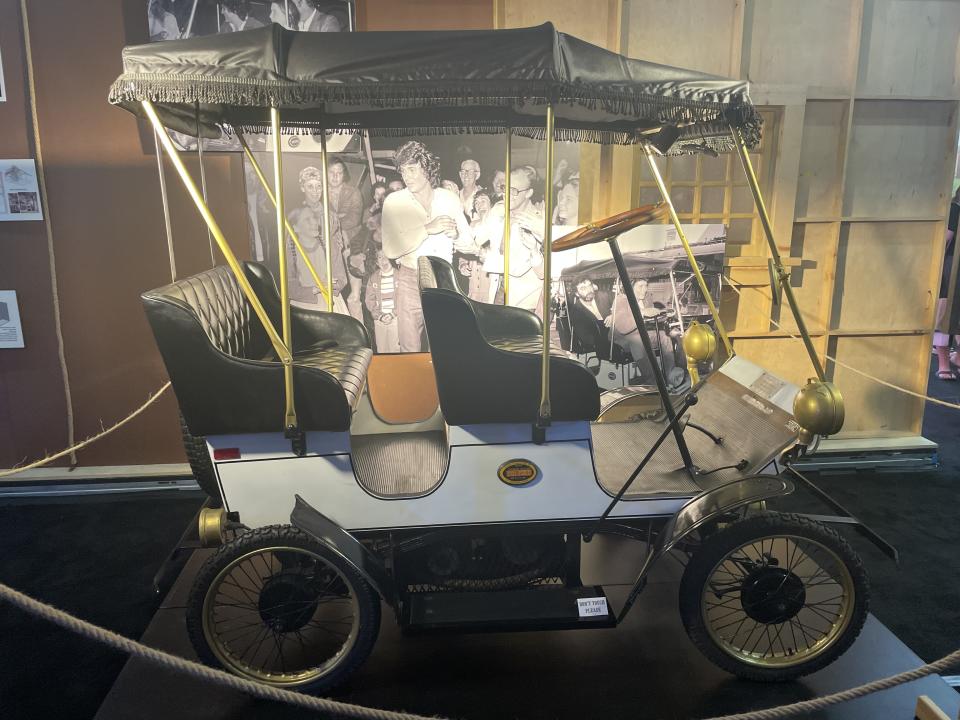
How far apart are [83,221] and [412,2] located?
222 centimetres

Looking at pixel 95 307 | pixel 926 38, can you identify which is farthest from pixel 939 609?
pixel 95 307

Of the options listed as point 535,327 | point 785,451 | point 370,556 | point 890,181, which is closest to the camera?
point 370,556

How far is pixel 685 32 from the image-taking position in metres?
3.91

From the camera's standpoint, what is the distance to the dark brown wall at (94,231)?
3.67 metres

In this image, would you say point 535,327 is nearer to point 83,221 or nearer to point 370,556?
point 370,556

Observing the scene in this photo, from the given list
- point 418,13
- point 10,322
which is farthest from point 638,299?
point 10,322

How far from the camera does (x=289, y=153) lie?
3822mm

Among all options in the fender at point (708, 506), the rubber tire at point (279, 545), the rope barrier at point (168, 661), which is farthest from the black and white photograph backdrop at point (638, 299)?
the rope barrier at point (168, 661)

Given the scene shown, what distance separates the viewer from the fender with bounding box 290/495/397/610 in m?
2.14

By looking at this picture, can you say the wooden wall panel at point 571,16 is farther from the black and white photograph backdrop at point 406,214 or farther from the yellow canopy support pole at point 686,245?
the yellow canopy support pole at point 686,245

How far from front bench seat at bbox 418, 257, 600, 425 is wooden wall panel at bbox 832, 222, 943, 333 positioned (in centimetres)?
293

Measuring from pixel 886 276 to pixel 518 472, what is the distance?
334 centimetres

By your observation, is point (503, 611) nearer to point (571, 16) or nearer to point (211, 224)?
point (211, 224)

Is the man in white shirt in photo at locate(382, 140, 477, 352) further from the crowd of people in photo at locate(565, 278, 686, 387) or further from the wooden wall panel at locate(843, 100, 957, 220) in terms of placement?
the wooden wall panel at locate(843, 100, 957, 220)
